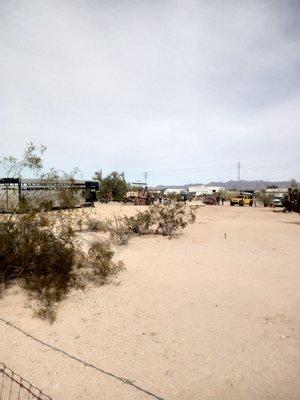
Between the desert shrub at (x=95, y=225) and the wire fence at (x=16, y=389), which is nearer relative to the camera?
the wire fence at (x=16, y=389)

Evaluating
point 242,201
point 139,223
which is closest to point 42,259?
point 139,223

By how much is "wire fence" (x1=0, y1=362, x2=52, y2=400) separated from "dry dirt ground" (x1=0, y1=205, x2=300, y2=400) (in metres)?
0.13

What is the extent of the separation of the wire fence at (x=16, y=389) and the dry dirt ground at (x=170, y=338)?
0.42 ft

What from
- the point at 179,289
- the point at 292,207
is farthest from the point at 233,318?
the point at 292,207

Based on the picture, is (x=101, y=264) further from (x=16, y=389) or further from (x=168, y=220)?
(x=168, y=220)

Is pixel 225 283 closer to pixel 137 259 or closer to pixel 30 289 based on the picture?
pixel 137 259

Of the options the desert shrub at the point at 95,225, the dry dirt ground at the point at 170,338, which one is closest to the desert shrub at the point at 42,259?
the dry dirt ground at the point at 170,338

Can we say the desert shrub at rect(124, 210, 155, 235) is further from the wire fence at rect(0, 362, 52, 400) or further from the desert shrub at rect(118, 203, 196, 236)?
the wire fence at rect(0, 362, 52, 400)

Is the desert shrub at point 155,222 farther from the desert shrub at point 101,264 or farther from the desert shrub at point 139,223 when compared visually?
the desert shrub at point 101,264

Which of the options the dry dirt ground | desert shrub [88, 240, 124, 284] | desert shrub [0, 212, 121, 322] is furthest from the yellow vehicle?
desert shrub [0, 212, 121, 322]

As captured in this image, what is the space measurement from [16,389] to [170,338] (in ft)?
8.46

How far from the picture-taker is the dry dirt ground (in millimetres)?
4898

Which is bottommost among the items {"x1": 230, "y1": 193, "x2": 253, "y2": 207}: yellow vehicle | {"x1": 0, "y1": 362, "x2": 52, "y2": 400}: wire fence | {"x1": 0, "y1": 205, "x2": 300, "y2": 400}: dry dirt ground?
{"x1": 0, "y1": 362, "x2": 52, "y2": 400}: wire fence

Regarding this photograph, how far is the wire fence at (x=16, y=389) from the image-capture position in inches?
184
